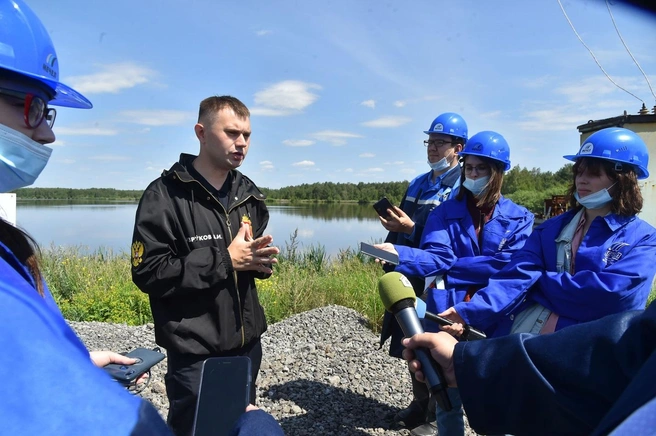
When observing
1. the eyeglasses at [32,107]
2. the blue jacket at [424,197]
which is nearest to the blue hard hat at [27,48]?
the eyeglasses at [32,107]

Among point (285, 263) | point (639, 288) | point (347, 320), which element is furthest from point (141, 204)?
point (285, 263)

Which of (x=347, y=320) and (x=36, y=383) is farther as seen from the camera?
(x=347, y=320)

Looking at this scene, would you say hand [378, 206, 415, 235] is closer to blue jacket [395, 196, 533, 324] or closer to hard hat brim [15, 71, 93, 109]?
blue jacket [395, 196, 533, 324]

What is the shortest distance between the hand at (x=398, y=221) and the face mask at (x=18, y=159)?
302cm

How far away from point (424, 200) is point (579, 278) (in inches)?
71.1

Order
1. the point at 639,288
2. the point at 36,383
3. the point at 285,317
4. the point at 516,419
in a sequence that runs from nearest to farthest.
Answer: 1. the point at 36,383
2. the point at 516,419
3. the point at 639,288
4. the point at 285,317

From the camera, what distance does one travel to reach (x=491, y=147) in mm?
3506

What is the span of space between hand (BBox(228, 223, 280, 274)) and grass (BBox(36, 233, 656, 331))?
392cm

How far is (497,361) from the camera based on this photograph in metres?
1.55

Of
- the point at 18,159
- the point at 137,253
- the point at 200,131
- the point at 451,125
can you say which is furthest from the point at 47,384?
the point at 451,125

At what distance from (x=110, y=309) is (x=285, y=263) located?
13.5ft

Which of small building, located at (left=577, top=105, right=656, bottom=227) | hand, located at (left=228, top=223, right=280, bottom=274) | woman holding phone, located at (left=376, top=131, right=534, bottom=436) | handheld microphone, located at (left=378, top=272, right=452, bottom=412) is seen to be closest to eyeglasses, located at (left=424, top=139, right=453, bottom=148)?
woman holding phone, located at (left=376, top=131, right=534, bottom=436)

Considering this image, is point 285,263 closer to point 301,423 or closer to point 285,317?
point 285,317

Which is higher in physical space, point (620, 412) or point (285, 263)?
point (620, 412)
